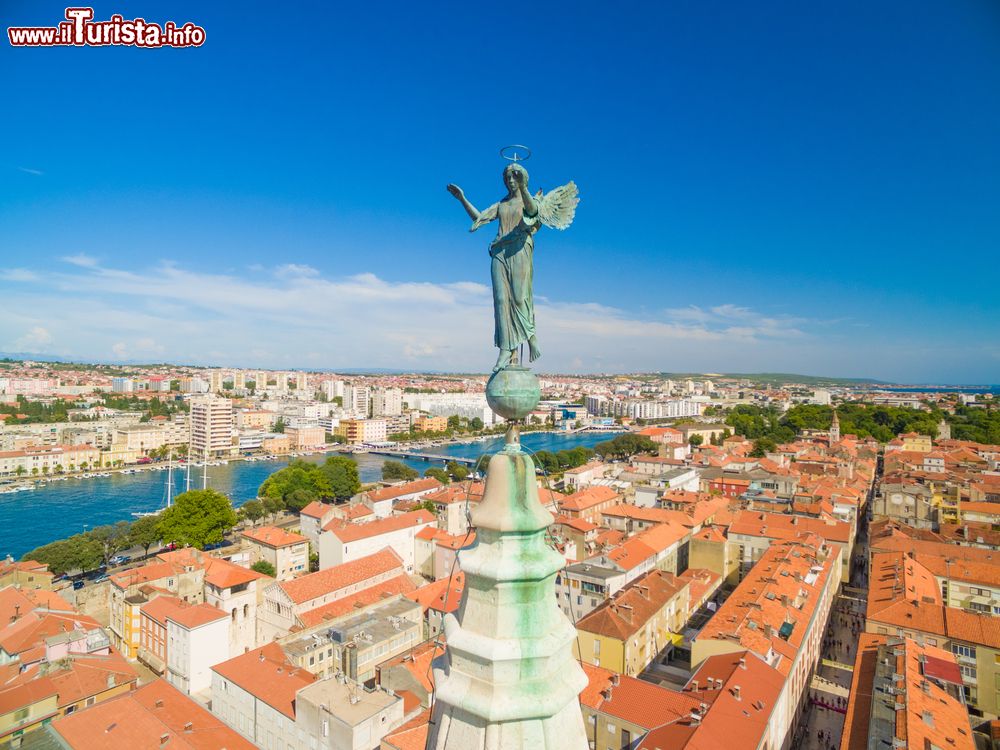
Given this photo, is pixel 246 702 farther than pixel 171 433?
No

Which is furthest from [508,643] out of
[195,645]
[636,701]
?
[195,645]

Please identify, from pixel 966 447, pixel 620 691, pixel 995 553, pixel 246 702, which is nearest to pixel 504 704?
pixel 620 691

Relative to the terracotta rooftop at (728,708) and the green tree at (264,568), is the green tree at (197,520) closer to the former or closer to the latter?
the green tree at (264,568)

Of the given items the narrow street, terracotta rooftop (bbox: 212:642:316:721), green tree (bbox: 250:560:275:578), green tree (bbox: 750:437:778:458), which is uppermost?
green tree (bbox: 750:437:778:458)

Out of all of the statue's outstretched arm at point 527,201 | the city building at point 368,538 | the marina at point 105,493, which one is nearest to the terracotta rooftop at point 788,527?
the marina at point 105,493

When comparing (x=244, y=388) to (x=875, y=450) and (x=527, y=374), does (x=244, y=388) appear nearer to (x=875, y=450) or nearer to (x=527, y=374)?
(x=875, y=450)

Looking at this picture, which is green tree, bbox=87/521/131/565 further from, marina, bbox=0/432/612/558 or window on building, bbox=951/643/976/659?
window on building, bbox=951/643/976/659

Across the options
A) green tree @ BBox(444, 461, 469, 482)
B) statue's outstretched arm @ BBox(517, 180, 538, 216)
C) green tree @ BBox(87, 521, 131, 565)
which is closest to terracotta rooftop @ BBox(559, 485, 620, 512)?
green tree @ BBox(444, 461, 469, 482)
